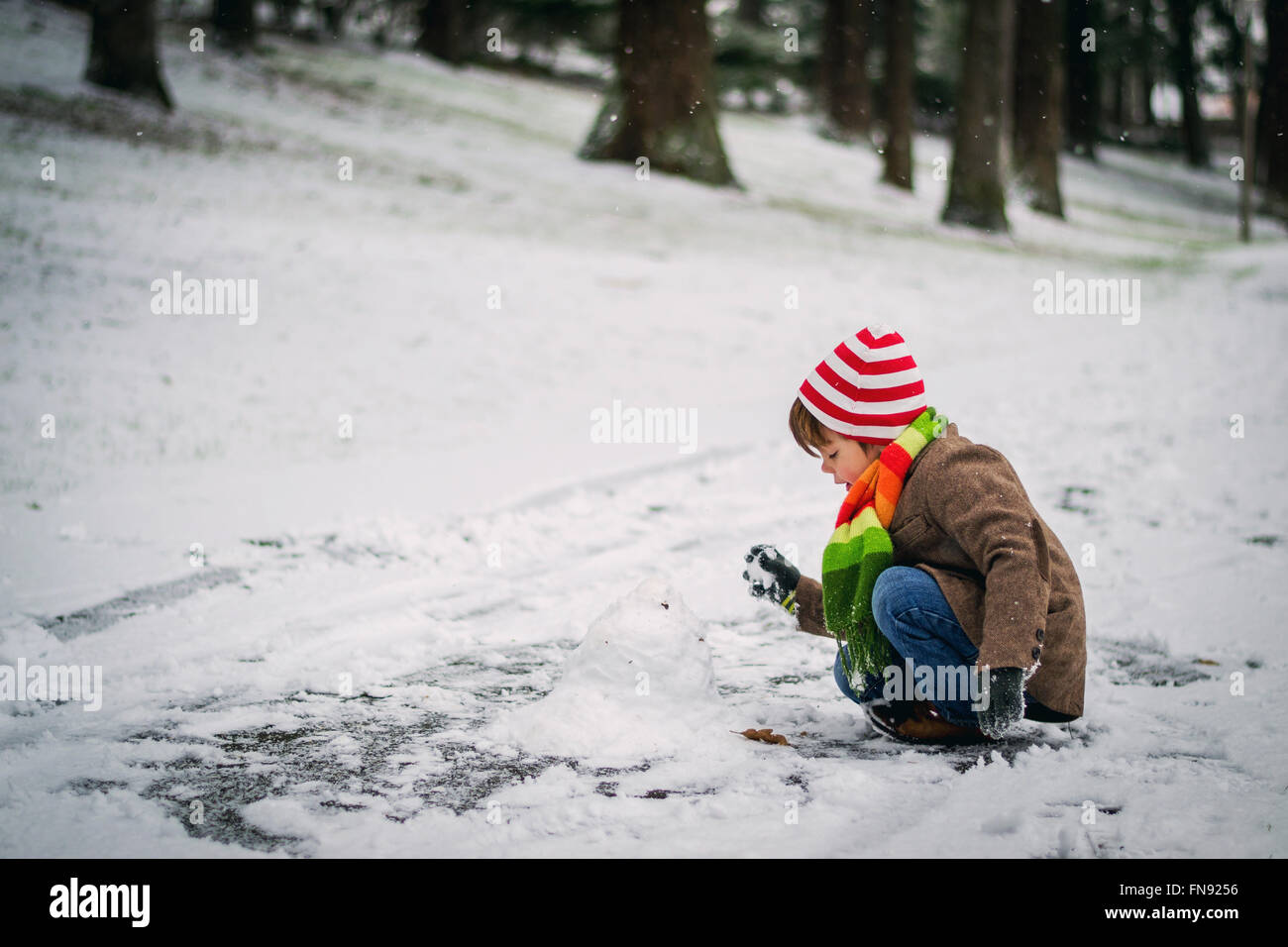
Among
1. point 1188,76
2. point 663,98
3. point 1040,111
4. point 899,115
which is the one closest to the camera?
point 663,98

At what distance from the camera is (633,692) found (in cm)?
279

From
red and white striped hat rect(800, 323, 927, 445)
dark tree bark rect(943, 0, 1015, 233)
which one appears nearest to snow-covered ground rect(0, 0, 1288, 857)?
red and white striped hat rect(800, 323, 927, 445)

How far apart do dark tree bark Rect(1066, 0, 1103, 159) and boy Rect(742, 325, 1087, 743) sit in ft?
122

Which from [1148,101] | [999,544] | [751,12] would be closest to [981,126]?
[999,544]

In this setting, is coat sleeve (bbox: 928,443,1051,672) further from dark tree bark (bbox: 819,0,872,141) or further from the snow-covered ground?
dark tree bark (bbox: 819,0,872,141)

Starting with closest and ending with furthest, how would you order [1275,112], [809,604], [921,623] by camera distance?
[921,623], [809,604], [1275,112]

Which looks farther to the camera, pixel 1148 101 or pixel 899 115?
pixel 1148 101

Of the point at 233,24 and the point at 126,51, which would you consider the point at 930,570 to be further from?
the point at 233,24

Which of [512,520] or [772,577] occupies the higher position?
[772,577]

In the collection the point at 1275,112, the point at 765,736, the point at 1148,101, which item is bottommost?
the point at 765,736

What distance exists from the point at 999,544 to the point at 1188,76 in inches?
1762

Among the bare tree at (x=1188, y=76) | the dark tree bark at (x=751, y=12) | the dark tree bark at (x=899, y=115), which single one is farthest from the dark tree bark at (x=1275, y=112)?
the dark tree bark at (x=751, y=12)
